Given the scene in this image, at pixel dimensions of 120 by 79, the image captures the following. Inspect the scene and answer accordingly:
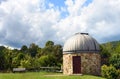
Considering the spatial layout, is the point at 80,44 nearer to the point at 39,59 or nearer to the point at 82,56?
the point at 82,56

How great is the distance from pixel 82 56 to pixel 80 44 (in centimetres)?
142

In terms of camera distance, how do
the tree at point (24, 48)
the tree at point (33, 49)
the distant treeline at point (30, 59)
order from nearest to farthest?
1. the distant treeline at point (30, 59)
2. the tree at point (33, 49)
3. the tree at point (24, 48)

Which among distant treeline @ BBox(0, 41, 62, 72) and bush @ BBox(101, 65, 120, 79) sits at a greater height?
distant treeline @ BBox(0, 41, 62, 72)

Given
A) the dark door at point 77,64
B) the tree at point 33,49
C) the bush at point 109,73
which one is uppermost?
the tree at point 33,49

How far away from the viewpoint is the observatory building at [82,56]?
34406 mm

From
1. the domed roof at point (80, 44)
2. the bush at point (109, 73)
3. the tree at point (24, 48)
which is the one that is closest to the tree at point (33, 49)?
the tree at point (24, 48)

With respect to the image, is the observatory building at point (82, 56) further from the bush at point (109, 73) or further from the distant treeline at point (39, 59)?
the distant treeline at point (39, 59)

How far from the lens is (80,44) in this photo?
34.7 m

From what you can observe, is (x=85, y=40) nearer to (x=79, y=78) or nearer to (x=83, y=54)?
(x=83, y=54)

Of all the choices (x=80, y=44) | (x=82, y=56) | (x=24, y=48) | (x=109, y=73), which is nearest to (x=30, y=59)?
(x=80, y=44)

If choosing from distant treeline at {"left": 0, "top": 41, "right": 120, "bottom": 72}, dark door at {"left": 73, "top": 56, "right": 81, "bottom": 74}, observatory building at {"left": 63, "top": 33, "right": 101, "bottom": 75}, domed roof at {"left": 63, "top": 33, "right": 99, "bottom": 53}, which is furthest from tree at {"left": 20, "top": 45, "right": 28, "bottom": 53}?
dark door at {"left": 73, "top": 56, "right": 81, "bottom": 74}

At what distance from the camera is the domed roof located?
34.4m

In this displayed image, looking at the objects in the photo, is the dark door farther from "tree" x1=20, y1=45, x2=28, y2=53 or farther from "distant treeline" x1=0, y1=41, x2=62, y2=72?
"tree" x1=20, y1=45, x2=28, y2=53

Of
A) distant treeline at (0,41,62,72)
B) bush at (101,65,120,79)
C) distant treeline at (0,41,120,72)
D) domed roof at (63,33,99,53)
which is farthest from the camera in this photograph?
distant treeline at (0,41,62,72)
